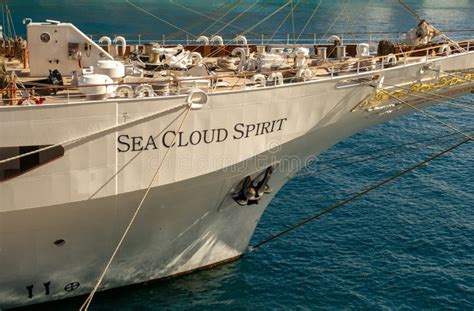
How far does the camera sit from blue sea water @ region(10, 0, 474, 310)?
2120 centimetres

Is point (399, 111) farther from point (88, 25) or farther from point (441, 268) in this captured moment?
point (88, 25)

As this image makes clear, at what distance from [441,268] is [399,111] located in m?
6.72

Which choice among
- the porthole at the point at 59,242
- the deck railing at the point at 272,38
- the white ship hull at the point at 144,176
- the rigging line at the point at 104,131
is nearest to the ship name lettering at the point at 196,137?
the white ship hull at the point at 144,176

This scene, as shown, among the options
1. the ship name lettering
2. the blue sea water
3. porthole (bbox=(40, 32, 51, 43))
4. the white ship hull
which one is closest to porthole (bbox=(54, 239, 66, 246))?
the white ship hull

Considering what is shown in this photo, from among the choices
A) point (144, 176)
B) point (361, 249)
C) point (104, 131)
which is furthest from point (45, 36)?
point (361, 249)

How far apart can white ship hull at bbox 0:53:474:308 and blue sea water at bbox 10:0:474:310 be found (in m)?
1.54

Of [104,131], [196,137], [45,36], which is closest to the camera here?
[104,131]

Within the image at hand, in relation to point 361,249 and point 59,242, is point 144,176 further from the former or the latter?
point 361,249

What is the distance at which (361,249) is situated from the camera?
24844mm

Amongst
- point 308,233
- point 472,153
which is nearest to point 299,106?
point 308,233

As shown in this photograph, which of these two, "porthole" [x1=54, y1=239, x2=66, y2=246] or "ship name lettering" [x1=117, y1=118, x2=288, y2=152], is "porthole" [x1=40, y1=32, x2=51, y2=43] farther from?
"porthole" [x1=54, y1=239, x2=66, y2=246]

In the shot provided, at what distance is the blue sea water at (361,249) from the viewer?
2120cm

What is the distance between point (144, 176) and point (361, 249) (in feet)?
37.5

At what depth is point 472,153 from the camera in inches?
1555
